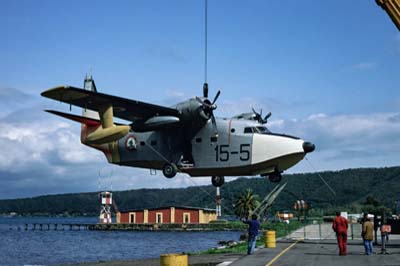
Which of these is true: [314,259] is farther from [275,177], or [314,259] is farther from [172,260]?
[172,260]

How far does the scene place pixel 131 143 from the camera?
85.5 ft

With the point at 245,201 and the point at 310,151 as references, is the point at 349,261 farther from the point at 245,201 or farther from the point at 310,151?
the point at 245,201

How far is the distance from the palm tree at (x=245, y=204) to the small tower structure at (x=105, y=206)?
36.1 meters

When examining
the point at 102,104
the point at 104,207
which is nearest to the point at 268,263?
the point at 102,104

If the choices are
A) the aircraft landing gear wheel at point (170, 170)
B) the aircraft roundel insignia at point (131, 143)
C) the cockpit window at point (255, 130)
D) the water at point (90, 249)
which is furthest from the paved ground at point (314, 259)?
the water at point (90, 249)

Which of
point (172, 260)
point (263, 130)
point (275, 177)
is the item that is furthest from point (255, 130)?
point (172, 260)

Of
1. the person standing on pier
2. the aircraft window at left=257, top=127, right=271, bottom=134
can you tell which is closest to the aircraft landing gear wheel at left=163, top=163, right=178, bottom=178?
the aircraft window at left=257, top=127, right=271, bottom=134

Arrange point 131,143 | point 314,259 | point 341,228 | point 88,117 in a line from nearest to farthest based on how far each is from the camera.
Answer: point 314,259 → point 341,228 → point 131,143 → point 88,117

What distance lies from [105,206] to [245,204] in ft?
Answer: 145

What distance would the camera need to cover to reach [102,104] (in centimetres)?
2400

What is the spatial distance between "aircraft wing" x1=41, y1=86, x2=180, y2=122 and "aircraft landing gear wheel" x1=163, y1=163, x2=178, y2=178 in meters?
2.44

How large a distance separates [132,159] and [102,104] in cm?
340

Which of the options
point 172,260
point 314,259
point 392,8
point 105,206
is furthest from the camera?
point 105,206

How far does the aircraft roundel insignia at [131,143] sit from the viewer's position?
26.0m
